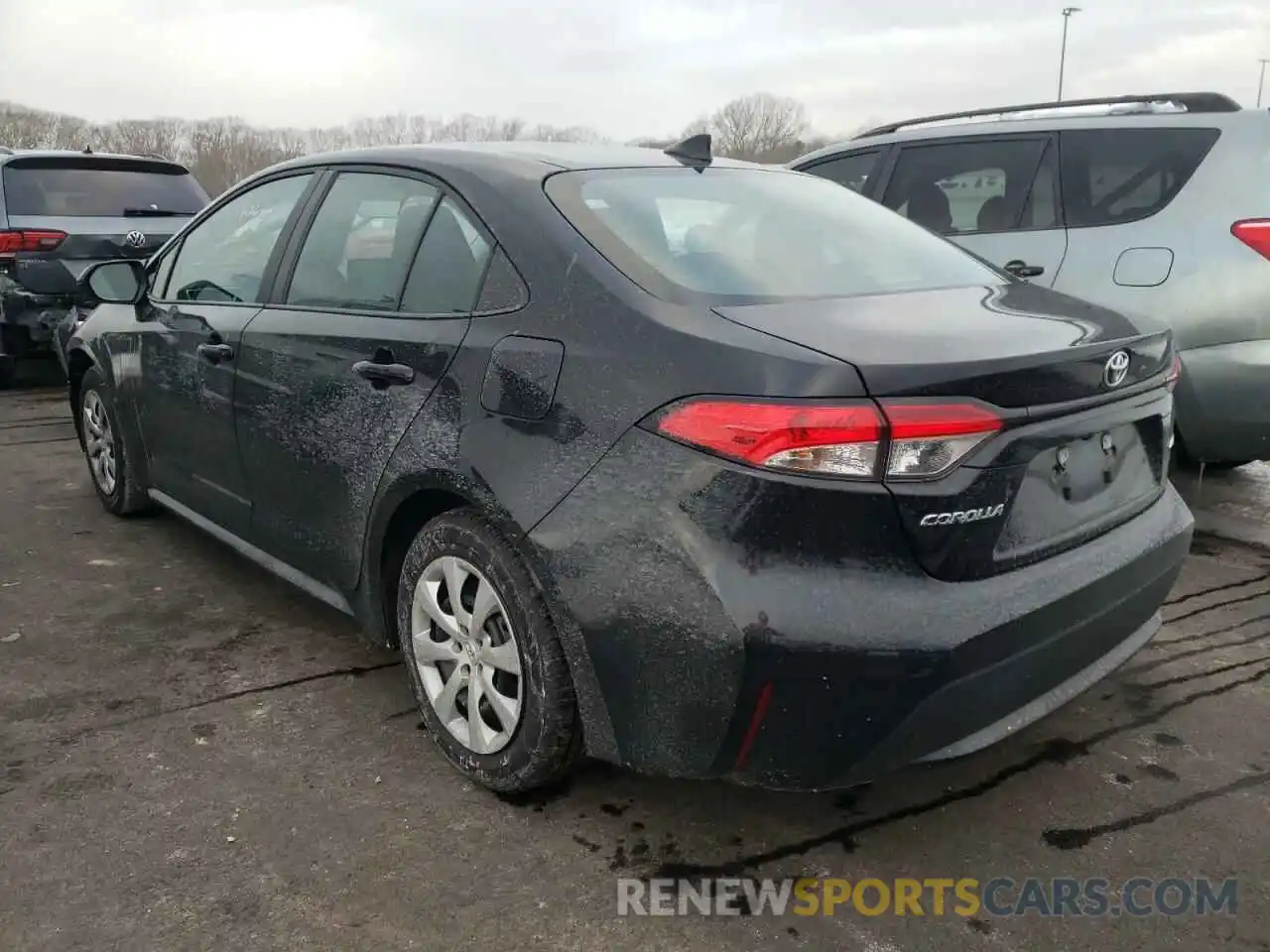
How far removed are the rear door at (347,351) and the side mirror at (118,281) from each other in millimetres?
1101

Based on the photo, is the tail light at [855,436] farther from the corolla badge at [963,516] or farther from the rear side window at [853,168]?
the rear side window at [853,168]

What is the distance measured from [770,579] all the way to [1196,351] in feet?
9.92

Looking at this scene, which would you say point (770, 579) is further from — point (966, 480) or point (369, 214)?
point (369, 214)

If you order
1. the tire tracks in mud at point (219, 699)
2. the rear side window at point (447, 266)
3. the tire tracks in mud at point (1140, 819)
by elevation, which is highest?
the rear side window at point (447, 266)

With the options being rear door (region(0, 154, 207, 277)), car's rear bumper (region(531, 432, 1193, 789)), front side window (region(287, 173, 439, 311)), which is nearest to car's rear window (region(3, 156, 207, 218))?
rear door (region(0, 154, 207, 277))

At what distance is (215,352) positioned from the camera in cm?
333

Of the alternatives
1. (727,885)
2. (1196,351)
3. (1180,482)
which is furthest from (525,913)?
(1180,482)

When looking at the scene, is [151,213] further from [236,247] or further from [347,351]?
[347,351]

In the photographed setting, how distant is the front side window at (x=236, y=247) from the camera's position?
3320 millimetres

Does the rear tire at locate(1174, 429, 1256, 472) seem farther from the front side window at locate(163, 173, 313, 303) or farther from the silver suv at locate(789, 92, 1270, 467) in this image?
the front side window at locate(163, 173, 313, 303)

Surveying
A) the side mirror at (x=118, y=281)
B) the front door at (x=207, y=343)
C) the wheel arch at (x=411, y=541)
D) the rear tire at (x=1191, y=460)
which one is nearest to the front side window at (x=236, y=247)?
the front door at (x=207, y=343)

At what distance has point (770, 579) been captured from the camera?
1915mm

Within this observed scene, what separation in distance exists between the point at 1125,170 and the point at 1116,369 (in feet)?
9.19

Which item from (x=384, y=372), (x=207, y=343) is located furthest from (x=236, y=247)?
(x=384, y=372)
